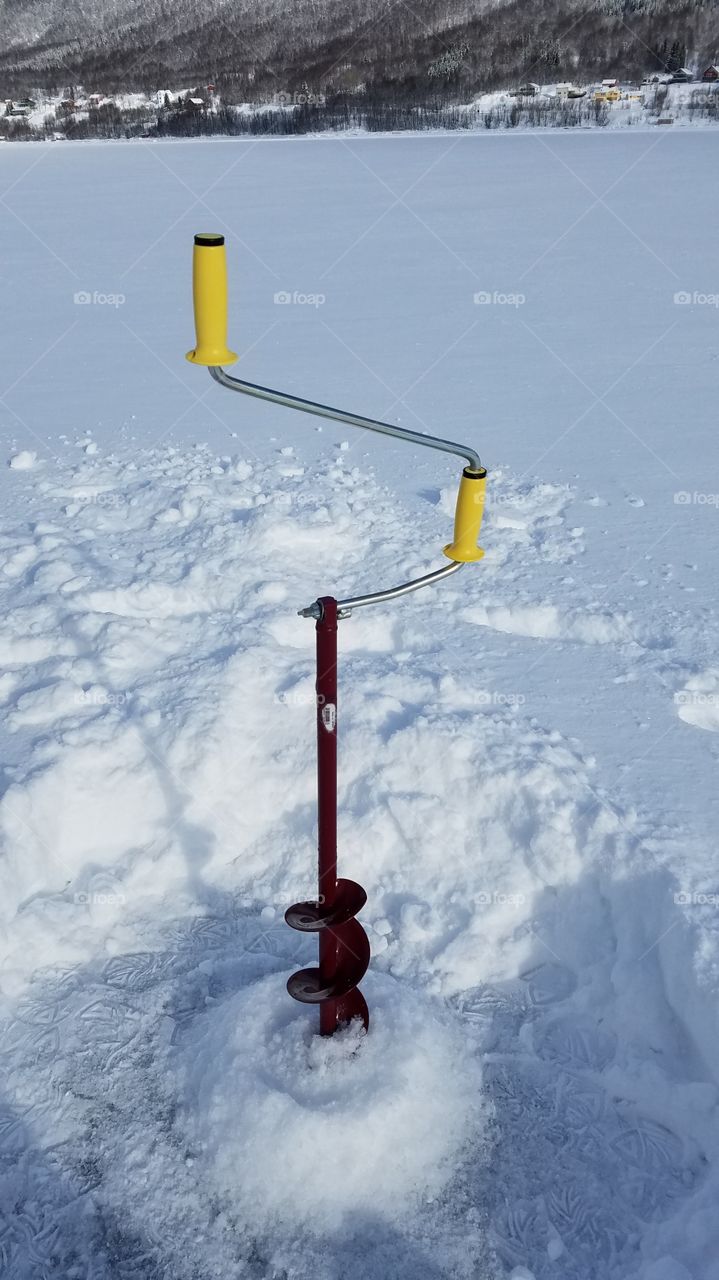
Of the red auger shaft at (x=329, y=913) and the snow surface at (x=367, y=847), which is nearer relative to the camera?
the red auger shaft at (x=329, y=913)

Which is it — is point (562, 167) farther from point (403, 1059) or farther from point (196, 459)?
point (403, 1059)

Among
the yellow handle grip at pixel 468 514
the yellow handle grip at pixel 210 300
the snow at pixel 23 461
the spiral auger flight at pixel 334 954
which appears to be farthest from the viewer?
the snow at pixel 23 461

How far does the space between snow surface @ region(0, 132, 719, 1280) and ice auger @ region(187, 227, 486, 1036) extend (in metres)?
0.23

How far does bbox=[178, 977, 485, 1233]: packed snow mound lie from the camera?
241cm

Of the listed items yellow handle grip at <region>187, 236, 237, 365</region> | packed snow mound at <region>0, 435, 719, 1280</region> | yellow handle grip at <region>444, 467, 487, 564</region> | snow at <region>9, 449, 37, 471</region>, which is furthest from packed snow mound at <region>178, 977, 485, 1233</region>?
snow at <region>9, 449, 37, 471</region>

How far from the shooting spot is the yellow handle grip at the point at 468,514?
2.13 m

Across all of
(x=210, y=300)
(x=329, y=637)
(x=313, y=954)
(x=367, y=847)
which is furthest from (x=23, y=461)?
(x=329, y=637)

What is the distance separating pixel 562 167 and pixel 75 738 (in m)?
18.5

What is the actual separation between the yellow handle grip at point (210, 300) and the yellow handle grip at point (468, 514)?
23.4 inches

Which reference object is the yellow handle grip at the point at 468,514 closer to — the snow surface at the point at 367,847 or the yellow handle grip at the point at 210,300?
the yellow handle grip at the point at 210,300

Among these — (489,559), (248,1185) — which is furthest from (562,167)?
(248,1185)

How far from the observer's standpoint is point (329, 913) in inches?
95.1

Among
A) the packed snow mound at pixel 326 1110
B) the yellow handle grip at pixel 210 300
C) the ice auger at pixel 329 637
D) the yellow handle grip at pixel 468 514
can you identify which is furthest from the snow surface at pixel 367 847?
the yellow handle grip at pixel 210 300

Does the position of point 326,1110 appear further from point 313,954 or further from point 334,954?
point 313,954
